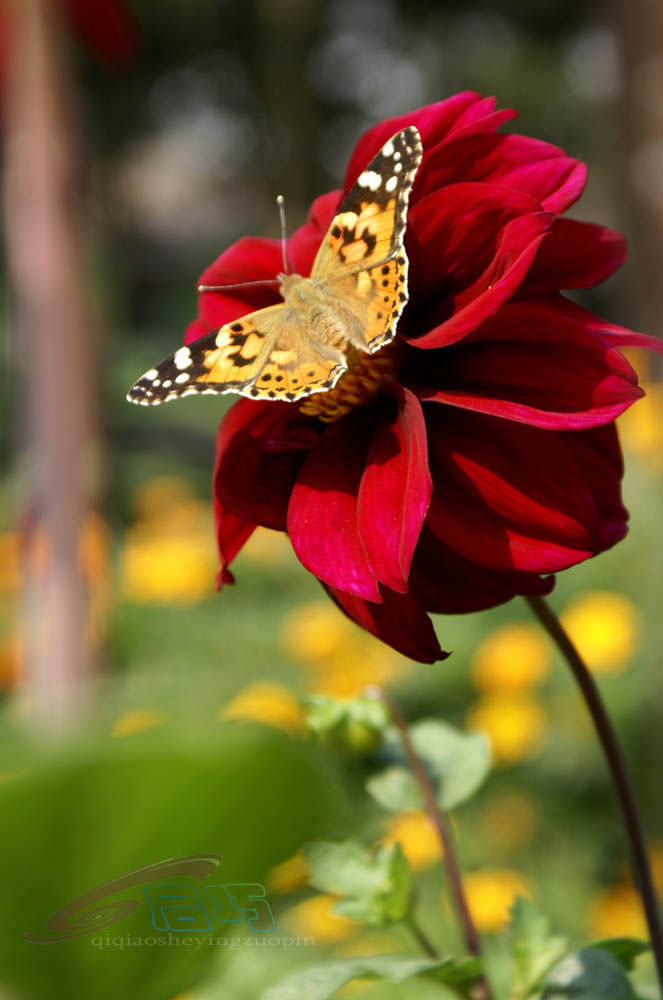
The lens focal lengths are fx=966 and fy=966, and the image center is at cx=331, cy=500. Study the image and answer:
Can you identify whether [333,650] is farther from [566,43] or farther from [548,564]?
[566,43]

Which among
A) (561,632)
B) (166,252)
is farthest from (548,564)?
(166,252)

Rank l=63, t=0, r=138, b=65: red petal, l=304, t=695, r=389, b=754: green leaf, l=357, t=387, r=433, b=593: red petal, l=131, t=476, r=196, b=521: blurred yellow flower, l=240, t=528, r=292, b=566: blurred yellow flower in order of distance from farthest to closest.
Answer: l=131, t=476, r=196, b=521: blurred yellow flower, l=240, t=528, r=292, b=566: blurred yellow flower, l=63, t=0, r=138, b=65: red petal, l=304, t=695, r=389, b=754: green leaf, l=357, t=387, r=433, b=593: red petal

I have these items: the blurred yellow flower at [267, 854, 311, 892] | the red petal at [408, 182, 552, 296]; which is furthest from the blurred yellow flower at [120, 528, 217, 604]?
the red petal at [408, 182, 552, 296]

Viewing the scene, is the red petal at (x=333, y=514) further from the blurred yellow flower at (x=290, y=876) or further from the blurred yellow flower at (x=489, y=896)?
the blurred yellow flower at (x=489, y=896)

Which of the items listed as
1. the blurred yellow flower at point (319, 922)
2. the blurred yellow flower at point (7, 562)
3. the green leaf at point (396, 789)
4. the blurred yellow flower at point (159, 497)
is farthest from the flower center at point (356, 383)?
the blurred yellow flower at point (159, 497)

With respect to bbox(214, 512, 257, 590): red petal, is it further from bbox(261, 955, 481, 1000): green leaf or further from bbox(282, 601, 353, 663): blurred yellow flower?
bbox(282, 601, 353, 663): blurred yellow flower

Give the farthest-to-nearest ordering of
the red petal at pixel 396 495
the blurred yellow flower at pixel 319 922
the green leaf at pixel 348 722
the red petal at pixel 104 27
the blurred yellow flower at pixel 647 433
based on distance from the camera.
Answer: the blurred yellow flower at pixel 647 433 → the red petal at pixel 104 27 → the blurred yellow flower at pixel 319 922 → the green leaf at pixel 348 722 → the red petal at pixel 396 495

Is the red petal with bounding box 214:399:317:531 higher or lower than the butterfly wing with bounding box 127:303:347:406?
lower
